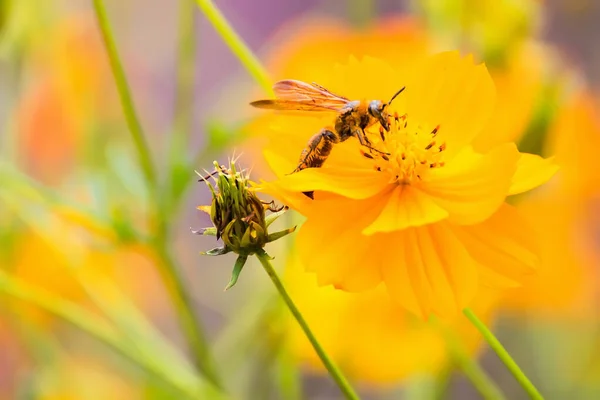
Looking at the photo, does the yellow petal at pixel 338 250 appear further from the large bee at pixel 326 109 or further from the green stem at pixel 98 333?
the green stem at pixel 98 333

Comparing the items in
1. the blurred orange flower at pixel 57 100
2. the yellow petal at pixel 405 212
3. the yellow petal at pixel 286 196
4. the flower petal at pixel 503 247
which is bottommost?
the flower petal at pixel 503 247

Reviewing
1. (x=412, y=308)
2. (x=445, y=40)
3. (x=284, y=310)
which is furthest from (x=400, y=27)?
(x=412, y=308)

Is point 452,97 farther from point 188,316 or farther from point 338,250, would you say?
point 188,316

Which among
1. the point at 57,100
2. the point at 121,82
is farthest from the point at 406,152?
the point at 57,100

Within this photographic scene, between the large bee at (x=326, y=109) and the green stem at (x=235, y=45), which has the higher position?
the green stem at (x=235, y=45)

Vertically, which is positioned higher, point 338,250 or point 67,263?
point 67,263

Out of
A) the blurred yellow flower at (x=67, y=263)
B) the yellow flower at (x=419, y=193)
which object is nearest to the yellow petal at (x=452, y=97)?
the yellow flower at (x=419, y=193)

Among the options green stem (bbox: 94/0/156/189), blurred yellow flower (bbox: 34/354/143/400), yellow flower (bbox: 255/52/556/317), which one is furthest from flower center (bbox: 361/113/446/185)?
blurred yellow flower (bbox: 34/354/143/400)

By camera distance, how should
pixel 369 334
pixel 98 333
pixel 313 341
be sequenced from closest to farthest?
pixel 313 341
pixel 98 333
pixel 369 334
